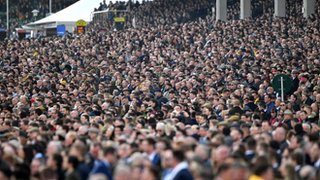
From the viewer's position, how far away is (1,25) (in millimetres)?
85875

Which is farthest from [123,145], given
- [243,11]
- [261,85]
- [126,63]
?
[243,11]

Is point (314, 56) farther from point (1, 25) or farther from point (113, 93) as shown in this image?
point (1, 25)

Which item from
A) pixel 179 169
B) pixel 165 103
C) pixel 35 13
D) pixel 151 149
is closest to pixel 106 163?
pixel 179 169

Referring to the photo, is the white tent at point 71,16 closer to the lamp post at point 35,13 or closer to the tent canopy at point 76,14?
the tent canopy at point 76,14

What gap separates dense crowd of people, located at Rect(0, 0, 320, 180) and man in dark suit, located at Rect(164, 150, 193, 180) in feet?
0.05

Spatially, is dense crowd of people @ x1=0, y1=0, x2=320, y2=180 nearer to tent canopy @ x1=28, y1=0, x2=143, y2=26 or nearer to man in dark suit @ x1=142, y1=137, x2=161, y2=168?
man in dark suit @ x1=142, y1=137, x2=161, y2=168

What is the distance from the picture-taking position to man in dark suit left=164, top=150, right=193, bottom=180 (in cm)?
1328

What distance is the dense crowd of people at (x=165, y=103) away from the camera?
567 inches

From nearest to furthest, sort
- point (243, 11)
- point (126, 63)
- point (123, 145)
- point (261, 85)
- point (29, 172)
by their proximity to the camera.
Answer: point (29, 172) < point (123, 145) < point (261, 85) < point (126, 63) < point (243, 11)

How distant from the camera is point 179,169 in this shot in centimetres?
1347

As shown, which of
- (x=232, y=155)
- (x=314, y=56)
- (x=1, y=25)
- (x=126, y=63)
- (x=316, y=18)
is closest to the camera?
(x=232, y=155)

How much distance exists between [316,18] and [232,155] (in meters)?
32.7

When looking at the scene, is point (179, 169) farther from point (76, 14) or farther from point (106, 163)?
point (76, 14)

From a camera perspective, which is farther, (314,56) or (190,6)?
(190,6)
